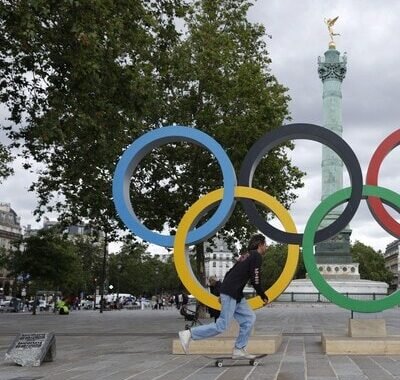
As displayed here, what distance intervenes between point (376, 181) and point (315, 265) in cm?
233

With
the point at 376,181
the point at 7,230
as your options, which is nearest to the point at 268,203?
the point at 376,181

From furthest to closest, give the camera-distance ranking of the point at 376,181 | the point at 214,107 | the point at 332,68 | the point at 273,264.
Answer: the point at 273,264, the point at 332,68, the point at 214,107, the point at 376,181

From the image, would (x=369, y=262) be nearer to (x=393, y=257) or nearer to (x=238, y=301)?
(x=393, y=257)

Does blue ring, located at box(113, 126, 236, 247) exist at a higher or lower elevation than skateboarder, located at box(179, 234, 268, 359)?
higher

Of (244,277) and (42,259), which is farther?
(42,259)

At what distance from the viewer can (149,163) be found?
2928cm

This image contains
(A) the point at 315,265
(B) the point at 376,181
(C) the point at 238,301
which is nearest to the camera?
(C) the point at 238,301

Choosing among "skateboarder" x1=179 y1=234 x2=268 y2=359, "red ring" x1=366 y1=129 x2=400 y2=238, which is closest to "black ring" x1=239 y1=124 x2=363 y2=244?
"red ring" x1=366 y1=129 x2=400 y2=238

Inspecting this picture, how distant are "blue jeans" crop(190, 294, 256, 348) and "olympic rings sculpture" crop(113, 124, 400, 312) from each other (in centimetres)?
255

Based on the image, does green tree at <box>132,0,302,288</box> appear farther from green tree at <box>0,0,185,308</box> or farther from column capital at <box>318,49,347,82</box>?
column capital at <box>318,49,347,82</box>

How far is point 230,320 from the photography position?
1004 cm

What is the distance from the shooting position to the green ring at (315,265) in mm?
12461

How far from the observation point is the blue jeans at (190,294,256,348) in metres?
9.87

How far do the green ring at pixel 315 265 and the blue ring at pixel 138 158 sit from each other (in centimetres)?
178
